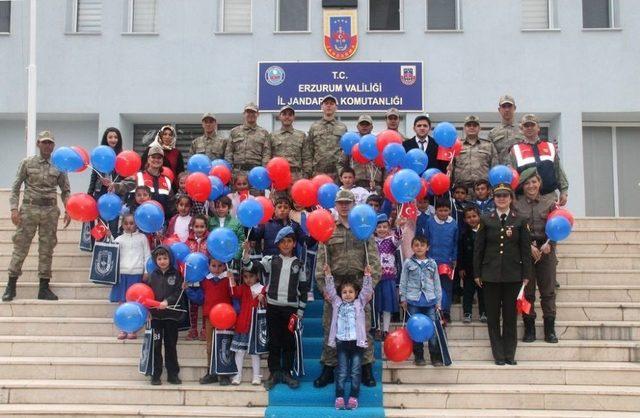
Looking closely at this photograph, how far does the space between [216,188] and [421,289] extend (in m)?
2.53

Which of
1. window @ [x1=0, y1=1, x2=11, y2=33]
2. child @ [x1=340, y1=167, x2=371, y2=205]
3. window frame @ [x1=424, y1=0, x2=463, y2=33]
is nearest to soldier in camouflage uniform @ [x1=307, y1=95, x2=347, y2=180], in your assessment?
child @ [x1=340, y1=167, x2=371, y2=205]

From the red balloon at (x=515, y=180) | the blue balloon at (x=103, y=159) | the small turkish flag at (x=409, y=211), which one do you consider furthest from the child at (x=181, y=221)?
the red balloon at (x=515, y=180)

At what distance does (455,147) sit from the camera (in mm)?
7871

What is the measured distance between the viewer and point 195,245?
22.8ft

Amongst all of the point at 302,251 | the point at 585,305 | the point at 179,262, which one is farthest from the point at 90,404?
the point at 585,305

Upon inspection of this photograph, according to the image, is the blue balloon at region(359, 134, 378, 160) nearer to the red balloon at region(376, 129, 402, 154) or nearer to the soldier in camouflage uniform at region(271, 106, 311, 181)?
the red balloon at region(376, 129, 402, 154)

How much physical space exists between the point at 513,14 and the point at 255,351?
31.6 ft

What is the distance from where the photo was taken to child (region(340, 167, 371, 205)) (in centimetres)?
744

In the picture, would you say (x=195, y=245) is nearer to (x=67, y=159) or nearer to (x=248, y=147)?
(x=67, y=159)

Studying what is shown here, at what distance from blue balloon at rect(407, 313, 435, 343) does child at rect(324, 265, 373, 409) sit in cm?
49

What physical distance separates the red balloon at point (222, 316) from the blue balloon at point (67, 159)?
8.07 ft

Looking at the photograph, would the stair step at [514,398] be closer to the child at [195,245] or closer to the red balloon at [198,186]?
the child at [195,245]

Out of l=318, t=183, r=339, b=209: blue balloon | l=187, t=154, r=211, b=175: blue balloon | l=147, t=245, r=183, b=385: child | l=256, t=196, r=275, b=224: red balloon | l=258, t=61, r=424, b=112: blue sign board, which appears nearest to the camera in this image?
l=147, t=245, r=183, b=385: child

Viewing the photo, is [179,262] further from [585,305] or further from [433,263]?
[585,305]
